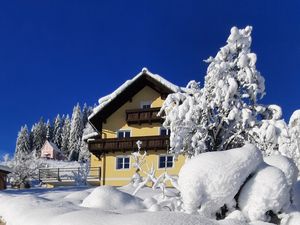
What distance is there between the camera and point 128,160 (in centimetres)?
3431

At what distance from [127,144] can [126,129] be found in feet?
6.28

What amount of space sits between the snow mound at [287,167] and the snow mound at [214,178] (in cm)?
65

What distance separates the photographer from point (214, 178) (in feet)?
26.0

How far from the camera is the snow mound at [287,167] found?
8.52m

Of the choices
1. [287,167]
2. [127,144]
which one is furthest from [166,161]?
[287,167]

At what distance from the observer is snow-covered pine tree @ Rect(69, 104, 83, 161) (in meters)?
102

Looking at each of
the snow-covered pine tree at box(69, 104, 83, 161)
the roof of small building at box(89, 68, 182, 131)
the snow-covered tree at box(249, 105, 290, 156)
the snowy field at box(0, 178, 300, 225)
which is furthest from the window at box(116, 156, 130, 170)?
the snow-covered pine tree at box(69, 104, 83, 161)

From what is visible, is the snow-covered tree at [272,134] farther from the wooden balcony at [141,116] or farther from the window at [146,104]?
the window at [146,104]

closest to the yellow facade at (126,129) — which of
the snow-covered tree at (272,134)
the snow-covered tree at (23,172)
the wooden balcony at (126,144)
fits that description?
the wooden balcony at (126,144)

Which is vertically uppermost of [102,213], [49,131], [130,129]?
[49,131]

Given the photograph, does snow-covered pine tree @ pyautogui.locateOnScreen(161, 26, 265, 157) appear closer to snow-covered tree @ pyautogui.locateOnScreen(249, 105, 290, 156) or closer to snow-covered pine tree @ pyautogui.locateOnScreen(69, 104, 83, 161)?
snow-covered tree @ pyautogui.locateOnScreen(249, 105, 290, 156)

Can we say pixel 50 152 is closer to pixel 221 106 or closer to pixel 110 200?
pixel 221 106

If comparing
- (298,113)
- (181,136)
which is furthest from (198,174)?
(181,136)

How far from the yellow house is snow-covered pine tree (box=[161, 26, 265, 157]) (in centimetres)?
Result: 1503
